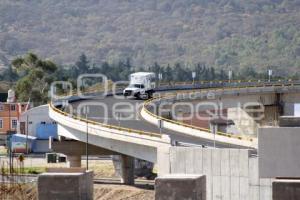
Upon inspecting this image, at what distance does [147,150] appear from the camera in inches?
2319

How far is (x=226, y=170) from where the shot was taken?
44625 millimetres

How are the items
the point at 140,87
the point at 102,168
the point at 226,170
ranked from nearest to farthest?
the point at 226,170 < the point at 102,168 < the point at 140,87

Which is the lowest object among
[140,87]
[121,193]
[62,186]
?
[121,193]

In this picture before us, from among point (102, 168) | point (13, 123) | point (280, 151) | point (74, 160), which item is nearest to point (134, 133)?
point (74, 160)

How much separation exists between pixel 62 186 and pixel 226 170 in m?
23.5

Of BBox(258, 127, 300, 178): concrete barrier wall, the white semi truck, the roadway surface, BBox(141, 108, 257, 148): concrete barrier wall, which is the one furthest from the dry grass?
BBox(258, 127, 300, 178): concrete barrier wall

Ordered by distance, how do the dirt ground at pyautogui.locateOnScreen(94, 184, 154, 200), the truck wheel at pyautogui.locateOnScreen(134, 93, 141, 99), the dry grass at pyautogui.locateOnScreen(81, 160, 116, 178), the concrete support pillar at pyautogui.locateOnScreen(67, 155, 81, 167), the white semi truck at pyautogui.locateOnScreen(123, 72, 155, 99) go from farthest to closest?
the truck wheel at pyautogui.locateOnScreen(134, 93, 141, 99) < the white semi truck at pyautogui.locateOnScreen(123, 72, 155, 99) < the dry grass at pyautogui.locateOnScreen(81, 160, 116, 178) < the concrete support pillar at pyautogui.locateOnScreen(67, 155, 81, 167) < the dirt ground at pyautogui.locateOnScreen(94, 184, 154, 200)

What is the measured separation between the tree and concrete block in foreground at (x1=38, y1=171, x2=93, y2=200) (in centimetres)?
12980

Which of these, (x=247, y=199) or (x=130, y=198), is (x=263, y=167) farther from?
(x=130, y=198)

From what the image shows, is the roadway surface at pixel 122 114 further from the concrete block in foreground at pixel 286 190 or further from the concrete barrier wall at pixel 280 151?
the concrete block in foreground at pixel 286 190

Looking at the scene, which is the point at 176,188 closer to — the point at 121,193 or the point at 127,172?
the point at 121,193

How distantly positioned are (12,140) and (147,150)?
5616 cm

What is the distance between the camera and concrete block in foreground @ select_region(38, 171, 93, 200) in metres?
21.5

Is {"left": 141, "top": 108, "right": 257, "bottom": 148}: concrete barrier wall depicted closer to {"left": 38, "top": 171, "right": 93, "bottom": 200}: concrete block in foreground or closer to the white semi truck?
the white semi truck
